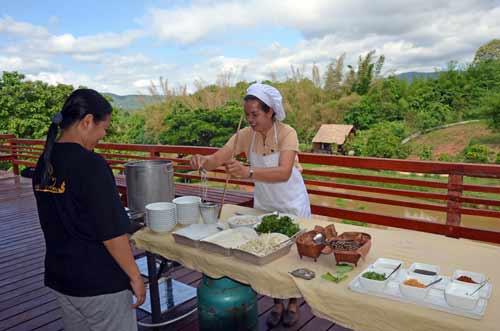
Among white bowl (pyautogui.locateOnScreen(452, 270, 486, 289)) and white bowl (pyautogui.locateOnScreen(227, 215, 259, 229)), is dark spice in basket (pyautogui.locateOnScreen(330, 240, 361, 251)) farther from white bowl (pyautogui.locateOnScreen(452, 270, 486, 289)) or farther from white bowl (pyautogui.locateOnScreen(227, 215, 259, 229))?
white bowl (pyautogui.locateOnScreen(227, 215, 259, 229))

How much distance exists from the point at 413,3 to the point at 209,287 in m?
13.0

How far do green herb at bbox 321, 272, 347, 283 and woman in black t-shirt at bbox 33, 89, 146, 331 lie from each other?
66 centimetres

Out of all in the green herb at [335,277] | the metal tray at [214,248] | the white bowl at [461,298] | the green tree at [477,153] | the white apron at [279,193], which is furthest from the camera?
the green tree at [477,153]

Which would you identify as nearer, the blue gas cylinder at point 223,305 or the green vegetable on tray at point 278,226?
the green vegetable on tray at point 278,226

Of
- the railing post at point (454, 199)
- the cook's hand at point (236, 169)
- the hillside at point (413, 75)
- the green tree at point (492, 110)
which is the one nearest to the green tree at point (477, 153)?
the green tree at point (492, 110)

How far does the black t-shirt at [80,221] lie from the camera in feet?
3.61

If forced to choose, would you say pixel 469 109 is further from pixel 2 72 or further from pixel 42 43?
pixel 42 43

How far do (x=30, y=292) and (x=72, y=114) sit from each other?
86.4 inches

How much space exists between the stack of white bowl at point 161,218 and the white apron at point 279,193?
1.76 feet

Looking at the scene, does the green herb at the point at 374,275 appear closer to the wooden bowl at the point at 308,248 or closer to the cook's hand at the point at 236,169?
the wooden bowl at the point at 308,248

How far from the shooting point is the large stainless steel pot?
194 cm

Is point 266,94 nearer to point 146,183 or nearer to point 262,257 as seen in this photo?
point 146,183

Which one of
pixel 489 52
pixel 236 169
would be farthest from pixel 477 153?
pixel 236 169

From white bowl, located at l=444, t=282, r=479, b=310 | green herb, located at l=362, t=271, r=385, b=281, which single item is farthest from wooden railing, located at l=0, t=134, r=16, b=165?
white bowl, located at l=444, t=282, r=479, b=310
